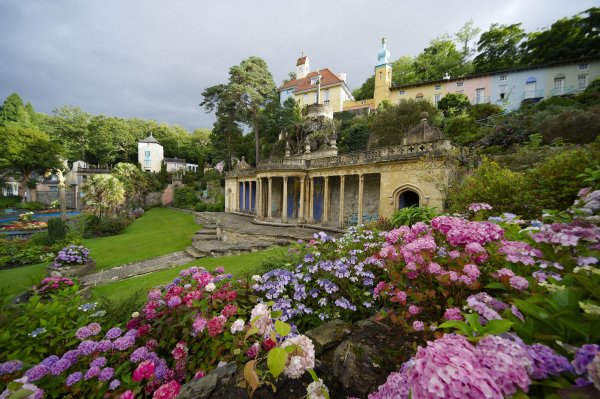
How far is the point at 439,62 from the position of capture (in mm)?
36906

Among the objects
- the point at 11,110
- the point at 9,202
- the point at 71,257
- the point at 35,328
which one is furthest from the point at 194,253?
the point at 11,110

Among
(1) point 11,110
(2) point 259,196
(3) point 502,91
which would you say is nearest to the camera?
(2) point 259,196

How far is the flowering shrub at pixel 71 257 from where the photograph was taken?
10.2 metres

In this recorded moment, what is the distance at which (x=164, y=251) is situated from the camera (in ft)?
48.6

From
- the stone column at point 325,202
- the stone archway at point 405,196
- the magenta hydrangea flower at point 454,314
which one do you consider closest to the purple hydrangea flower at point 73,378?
the magenta hydrangea flower at point 454,314

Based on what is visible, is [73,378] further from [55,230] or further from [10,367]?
[55,230]

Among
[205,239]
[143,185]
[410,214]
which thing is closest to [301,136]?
[205,239]

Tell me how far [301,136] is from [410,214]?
23.3m

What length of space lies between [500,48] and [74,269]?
51.3 meters

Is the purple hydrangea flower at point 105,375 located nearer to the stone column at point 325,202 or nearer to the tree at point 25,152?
the stone column at point 325,202

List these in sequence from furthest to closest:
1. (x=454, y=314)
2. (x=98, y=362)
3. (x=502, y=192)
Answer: (x=502, y=192) → (x=98, y=362) → (x=454, y=314)

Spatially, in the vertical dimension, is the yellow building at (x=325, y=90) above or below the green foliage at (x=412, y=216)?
above

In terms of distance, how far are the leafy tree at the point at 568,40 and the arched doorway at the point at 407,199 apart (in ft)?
107

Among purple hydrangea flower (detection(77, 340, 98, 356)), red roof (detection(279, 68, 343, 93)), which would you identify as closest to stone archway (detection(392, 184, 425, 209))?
purple hydrangea flower (detection(77, 340, 98, 356))
